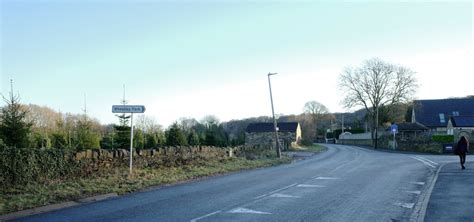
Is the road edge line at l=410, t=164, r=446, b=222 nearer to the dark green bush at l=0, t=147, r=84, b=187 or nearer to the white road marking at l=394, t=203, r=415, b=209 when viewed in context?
the white road marking at l=394, t=203, r=415, b=209

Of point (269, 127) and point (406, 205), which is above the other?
point (269, 127)

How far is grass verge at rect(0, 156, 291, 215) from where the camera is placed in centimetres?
1038

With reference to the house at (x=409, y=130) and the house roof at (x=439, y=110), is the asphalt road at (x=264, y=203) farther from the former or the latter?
the house roof at (x=439, y=110)

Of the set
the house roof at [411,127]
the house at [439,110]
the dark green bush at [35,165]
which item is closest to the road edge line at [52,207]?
the dark green bush at [35,165]

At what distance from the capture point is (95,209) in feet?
32.3

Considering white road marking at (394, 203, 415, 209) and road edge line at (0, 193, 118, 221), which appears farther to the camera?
white road marking at (394, 203, 415, 209)

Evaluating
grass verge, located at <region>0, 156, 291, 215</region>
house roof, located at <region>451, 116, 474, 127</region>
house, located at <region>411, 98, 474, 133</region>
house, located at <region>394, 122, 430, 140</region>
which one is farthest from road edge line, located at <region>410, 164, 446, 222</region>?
house, located at <region>411, 98, 474, 133</region>

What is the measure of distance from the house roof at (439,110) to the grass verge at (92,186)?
65339 millimetres

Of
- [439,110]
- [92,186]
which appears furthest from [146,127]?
[439,110]

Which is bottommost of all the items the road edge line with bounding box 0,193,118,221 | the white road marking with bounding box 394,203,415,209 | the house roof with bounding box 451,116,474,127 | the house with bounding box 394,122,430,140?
the white road marking with bounding box 394,203,415,209

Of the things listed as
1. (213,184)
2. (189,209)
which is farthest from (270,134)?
(189,209)

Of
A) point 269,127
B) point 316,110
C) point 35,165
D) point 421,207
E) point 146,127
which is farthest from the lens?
point 316,110

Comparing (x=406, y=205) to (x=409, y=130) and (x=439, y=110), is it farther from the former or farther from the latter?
(x=439, y=110)

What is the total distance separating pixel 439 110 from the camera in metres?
77.0
